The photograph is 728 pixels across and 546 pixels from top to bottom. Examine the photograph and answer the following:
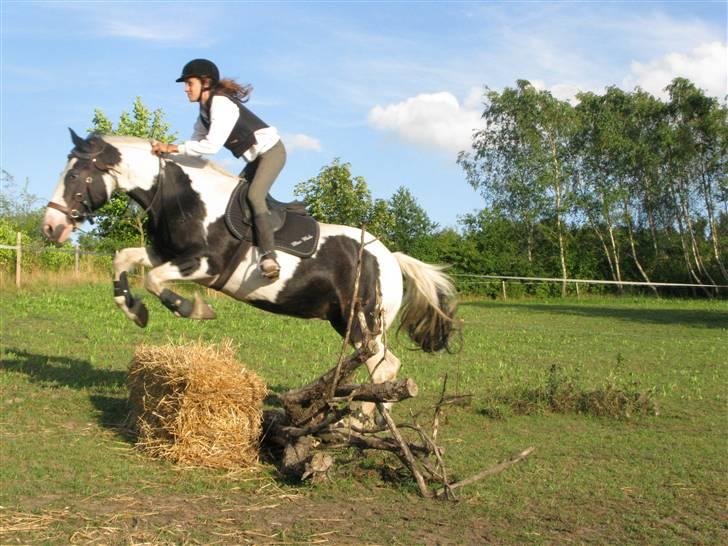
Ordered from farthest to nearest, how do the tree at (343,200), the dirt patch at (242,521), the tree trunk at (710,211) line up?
1. the tree trunk at (710,211)
2. the tree at (343,200)
3. the dirt patch at (242,521)

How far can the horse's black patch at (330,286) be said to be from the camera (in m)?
6.70

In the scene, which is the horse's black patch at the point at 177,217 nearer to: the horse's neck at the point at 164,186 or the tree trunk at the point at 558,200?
the horse's neck at the point at 164,186

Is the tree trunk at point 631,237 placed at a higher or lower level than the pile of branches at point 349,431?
higher

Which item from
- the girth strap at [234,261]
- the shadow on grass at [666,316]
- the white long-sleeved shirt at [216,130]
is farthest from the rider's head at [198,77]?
the shadow on grass at [666,316]

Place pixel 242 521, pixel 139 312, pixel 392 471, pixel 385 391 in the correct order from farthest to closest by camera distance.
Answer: pixel 139 312
pixel 392 471
pixel 385 391
pixel 242 521

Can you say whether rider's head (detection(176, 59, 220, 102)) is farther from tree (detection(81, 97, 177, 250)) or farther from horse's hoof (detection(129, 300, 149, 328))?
tree (detection(81, 97, 177, 250))

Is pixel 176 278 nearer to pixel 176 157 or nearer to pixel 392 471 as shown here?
pixel 176 157

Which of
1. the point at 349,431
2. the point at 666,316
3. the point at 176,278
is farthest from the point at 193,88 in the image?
the point at 666,316

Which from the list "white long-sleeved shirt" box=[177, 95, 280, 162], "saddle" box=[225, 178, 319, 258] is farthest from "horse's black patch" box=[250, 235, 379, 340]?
"white long-sleeved shirt" box=[177, 95, 280, 162]

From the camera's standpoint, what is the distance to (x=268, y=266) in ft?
20.7

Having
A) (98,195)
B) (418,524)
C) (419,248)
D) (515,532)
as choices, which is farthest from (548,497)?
(419,248)

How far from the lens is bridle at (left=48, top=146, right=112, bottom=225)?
6.09m

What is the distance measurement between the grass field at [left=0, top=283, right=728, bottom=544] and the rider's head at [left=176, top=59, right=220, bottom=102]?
2.24 m

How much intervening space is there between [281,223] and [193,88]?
133 centimetres
